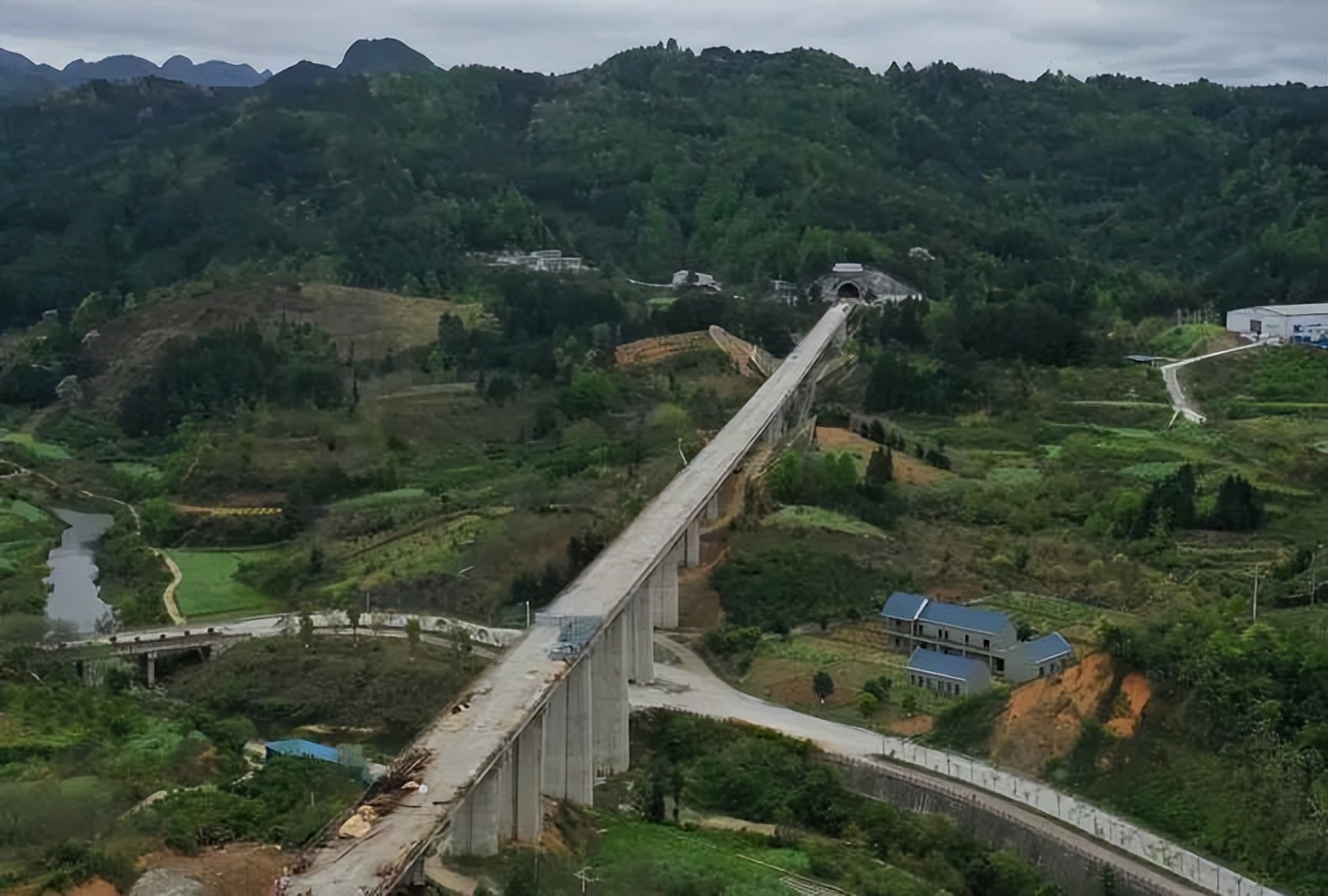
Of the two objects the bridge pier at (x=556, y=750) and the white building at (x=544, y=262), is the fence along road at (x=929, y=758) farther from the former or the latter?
the white building at (x=544, y=262)

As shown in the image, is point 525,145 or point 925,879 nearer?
point 925,879

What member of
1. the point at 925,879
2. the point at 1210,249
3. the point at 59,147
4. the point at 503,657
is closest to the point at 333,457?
the point at 503,657

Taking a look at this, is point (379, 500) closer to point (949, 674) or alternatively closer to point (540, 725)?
point (949, 674)

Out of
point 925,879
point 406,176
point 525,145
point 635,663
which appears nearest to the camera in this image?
point 925,879

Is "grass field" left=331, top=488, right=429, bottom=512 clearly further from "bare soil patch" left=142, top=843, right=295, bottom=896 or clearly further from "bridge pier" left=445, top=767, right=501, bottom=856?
"bridge pier" left=445, top=767, right=501, bottom=856

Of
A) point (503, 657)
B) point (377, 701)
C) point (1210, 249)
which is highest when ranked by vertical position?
point (1210, 249)

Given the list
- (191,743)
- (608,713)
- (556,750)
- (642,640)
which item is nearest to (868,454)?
(642,640)

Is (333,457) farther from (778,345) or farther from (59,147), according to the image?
(59,147)
